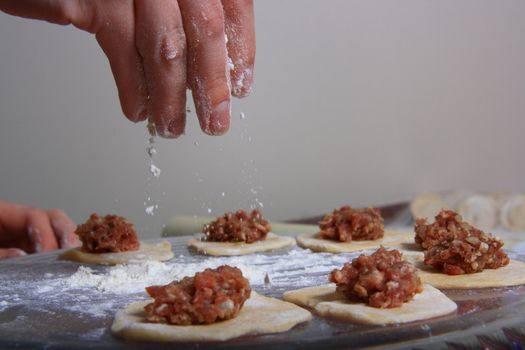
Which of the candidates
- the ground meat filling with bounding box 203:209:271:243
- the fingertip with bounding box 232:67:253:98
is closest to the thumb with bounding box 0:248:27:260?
the ground meat filling with bounding box 203:209:271:243

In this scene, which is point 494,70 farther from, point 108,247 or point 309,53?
point 108,247

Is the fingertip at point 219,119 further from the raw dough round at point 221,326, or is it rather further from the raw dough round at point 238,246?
the raw dough round at point 238,246

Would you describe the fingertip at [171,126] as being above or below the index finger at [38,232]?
above

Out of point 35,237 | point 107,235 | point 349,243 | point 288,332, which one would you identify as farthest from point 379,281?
point 35,237

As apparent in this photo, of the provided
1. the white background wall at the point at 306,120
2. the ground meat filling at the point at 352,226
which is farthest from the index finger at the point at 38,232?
the white background wall at the point at 306,120

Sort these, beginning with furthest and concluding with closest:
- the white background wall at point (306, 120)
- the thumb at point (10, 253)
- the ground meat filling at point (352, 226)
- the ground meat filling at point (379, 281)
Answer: the white background wall at point (306, 120)
the thumb at point (10, 253)
the ground meat filling at point (352, 226)
the ground meat filling at point (379, 281)

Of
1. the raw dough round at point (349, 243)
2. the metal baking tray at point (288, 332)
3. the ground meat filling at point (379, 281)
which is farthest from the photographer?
the raw dough round at point (349, 243)

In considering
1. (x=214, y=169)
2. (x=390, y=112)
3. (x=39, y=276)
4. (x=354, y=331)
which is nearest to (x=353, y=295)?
(x=354, y=331)
